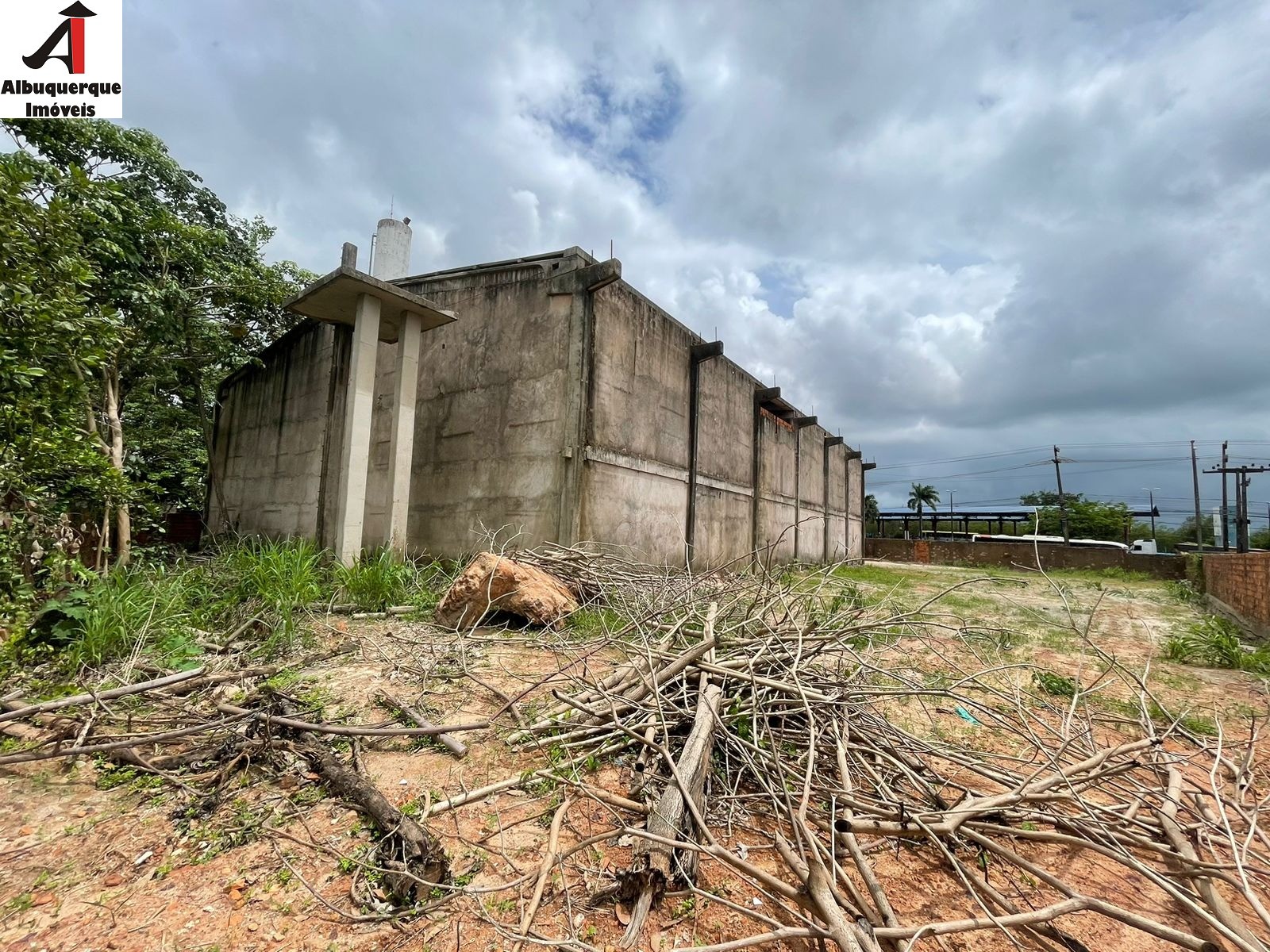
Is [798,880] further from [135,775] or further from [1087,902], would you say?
[135,775]

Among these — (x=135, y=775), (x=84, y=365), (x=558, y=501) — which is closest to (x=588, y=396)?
(x=558, y=501)

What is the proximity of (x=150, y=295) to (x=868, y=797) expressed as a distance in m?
9.78

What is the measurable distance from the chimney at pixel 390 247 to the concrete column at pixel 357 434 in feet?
12.0

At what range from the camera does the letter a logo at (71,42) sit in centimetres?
543

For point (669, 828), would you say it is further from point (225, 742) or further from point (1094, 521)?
point (1094, 521)

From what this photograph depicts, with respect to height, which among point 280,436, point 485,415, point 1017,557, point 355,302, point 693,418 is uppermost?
point 355,302

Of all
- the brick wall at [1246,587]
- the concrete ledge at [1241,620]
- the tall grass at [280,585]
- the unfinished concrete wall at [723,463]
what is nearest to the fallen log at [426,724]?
the tall grass at [280,585]

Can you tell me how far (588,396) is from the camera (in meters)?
7.43

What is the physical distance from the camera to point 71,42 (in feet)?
18.2

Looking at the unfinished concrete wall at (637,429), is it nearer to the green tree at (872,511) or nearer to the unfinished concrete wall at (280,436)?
the unfinished concrete wall at (280,436)

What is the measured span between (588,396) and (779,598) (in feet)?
16.7

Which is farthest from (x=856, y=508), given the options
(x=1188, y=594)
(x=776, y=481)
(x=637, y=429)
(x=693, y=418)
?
(x=637, y=429)

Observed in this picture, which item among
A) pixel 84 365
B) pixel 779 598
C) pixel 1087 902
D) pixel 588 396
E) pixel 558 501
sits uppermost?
pixel 588 396

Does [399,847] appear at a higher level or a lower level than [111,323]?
lower
